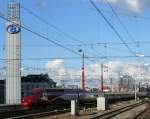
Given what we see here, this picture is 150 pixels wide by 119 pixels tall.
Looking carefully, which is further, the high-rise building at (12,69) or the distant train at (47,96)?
the high-rise building at (12,69)

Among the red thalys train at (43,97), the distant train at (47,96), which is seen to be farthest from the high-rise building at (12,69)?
the red thalys train at (43,97)

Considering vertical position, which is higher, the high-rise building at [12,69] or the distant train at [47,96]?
the high-rise building at [12,69]

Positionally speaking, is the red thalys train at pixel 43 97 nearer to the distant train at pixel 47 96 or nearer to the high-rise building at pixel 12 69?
the distant train at pixel 47 96

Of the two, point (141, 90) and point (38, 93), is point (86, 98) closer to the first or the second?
point (38, 93)

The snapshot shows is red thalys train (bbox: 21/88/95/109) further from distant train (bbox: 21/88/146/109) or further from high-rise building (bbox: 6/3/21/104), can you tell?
high-rise building (bbox: 6/3/21/104)

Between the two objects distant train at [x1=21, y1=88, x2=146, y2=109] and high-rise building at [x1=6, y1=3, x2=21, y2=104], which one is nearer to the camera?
distant train at [x1=21, y1=88, x2=146, y2=109]

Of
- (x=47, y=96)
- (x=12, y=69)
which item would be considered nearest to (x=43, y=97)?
(x=47, y=96)

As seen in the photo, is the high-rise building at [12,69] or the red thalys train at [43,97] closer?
the red thalys train at [43,97]

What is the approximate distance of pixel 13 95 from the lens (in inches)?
6142

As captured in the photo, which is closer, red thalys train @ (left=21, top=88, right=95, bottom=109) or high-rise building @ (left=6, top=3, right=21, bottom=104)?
red thalys train @ (left=21, top=88, right=95, bottom=109)

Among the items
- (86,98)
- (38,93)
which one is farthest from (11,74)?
(38,93)

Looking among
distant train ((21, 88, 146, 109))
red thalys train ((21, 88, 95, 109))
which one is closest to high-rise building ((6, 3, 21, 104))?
distant train ((21, 88, 146, 109))

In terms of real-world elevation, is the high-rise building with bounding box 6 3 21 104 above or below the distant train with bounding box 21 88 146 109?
above

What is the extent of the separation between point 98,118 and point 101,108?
1835 centimetres
